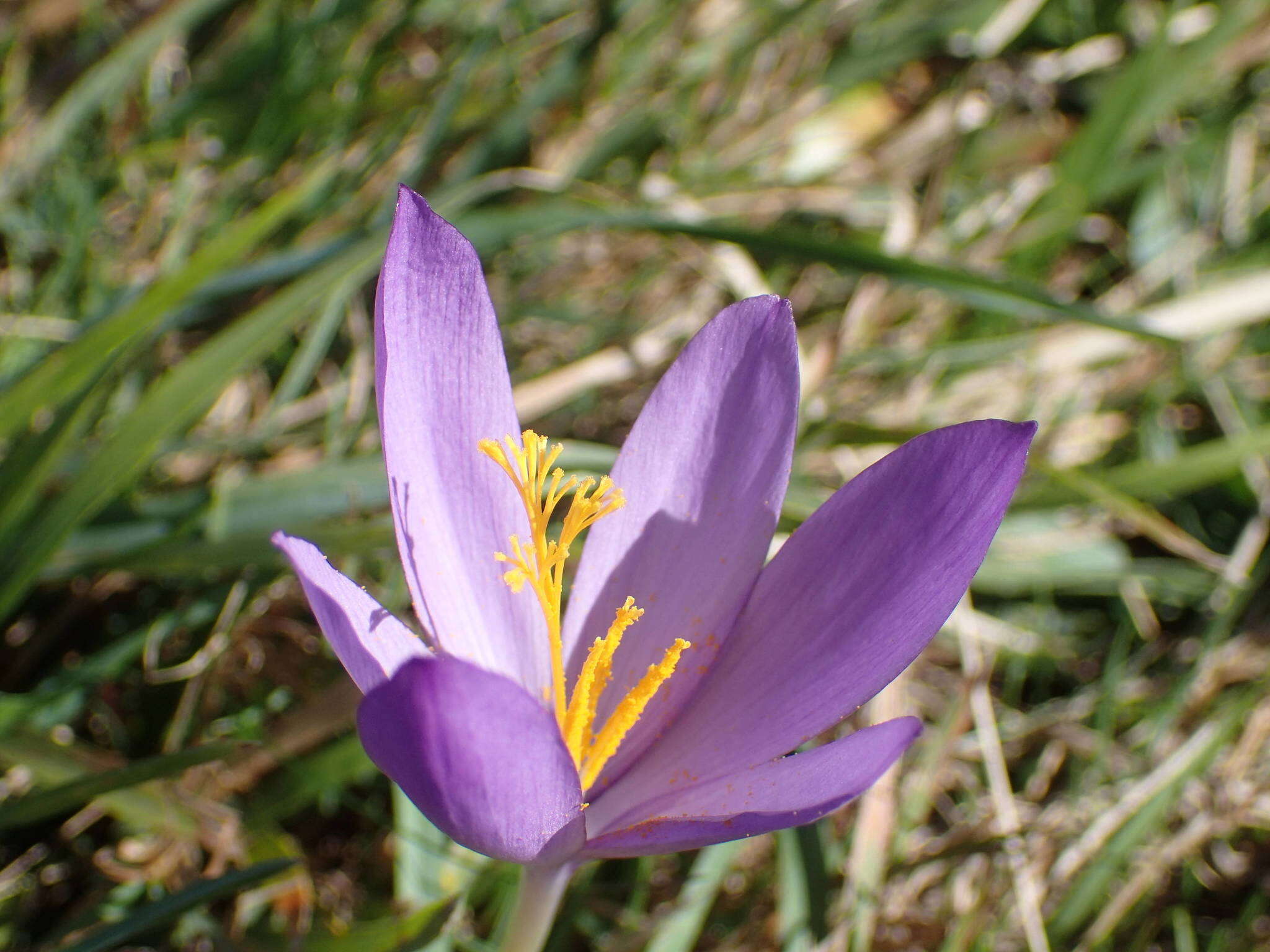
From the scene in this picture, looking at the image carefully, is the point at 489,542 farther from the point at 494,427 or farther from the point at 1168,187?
the point at 1168,187

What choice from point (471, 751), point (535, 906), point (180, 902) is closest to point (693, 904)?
point (535, 906)

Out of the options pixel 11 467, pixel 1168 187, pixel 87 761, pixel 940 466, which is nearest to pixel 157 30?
pixel 11 467

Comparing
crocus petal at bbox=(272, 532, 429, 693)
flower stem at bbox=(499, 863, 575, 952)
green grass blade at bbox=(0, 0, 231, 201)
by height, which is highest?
green grass blade at bbox=(0, 0, 231, 201)

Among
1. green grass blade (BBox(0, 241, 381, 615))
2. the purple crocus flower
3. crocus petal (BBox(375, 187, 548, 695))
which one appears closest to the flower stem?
the purple crocus flower

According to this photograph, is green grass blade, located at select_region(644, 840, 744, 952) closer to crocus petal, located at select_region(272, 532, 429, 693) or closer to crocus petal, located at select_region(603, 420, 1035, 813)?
crocus petal, located at select_region(603, 420, 1035, 813)

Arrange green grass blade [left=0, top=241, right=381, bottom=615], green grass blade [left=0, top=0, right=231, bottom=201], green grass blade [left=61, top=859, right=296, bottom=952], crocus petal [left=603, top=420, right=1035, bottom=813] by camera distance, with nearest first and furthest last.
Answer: crocus petal [left=603, top=420, right=1035, bottom=813] → green grass blade [left=61, top=859, right=296, bottom=952] → green grass blade [left=0, top=241, right=381, bottom=615] → green grass blade [left=0, top=0, right=231, bottom=201]

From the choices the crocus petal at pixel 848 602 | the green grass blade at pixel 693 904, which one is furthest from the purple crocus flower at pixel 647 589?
the green grass blade at pixel 693 904
